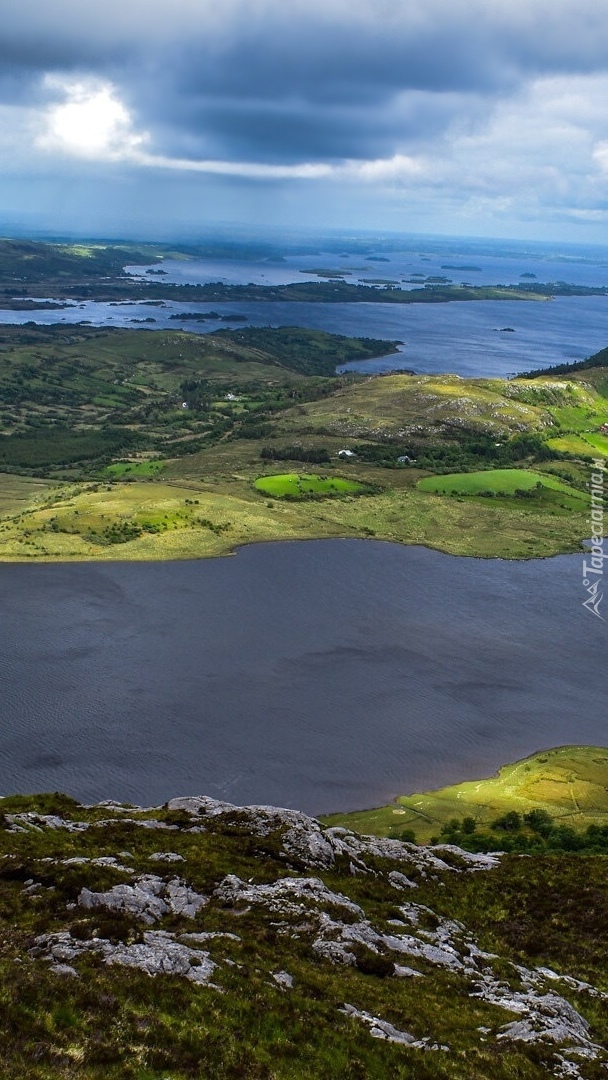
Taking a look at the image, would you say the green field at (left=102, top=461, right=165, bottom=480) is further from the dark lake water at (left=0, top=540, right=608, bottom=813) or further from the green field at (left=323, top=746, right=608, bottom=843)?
the green field at (left=323, top=746, right=608, bottom=843)

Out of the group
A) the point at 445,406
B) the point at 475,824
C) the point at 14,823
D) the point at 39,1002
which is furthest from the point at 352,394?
the point at 39,1002

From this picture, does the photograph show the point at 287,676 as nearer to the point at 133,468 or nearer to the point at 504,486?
the point at 504,486

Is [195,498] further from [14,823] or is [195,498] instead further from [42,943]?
[42,943]

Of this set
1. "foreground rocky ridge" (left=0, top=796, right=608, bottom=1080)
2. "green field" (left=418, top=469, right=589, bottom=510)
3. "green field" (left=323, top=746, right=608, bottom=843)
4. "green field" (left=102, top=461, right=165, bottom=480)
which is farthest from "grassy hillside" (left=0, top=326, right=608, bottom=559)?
"foreground rocky ridge" (left=0, top=796, right=608, bottom=1080)

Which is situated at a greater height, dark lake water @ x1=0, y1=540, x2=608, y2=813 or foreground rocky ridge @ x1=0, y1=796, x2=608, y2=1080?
foreground rocky ridge @ x1=0, y1=796, x2=608, y2=1080

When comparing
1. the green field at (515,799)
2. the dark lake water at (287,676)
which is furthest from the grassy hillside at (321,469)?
the green field at (515,799)

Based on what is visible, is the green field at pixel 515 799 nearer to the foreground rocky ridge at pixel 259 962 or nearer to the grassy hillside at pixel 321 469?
the foreground rocky ridge at pixel 259 962
